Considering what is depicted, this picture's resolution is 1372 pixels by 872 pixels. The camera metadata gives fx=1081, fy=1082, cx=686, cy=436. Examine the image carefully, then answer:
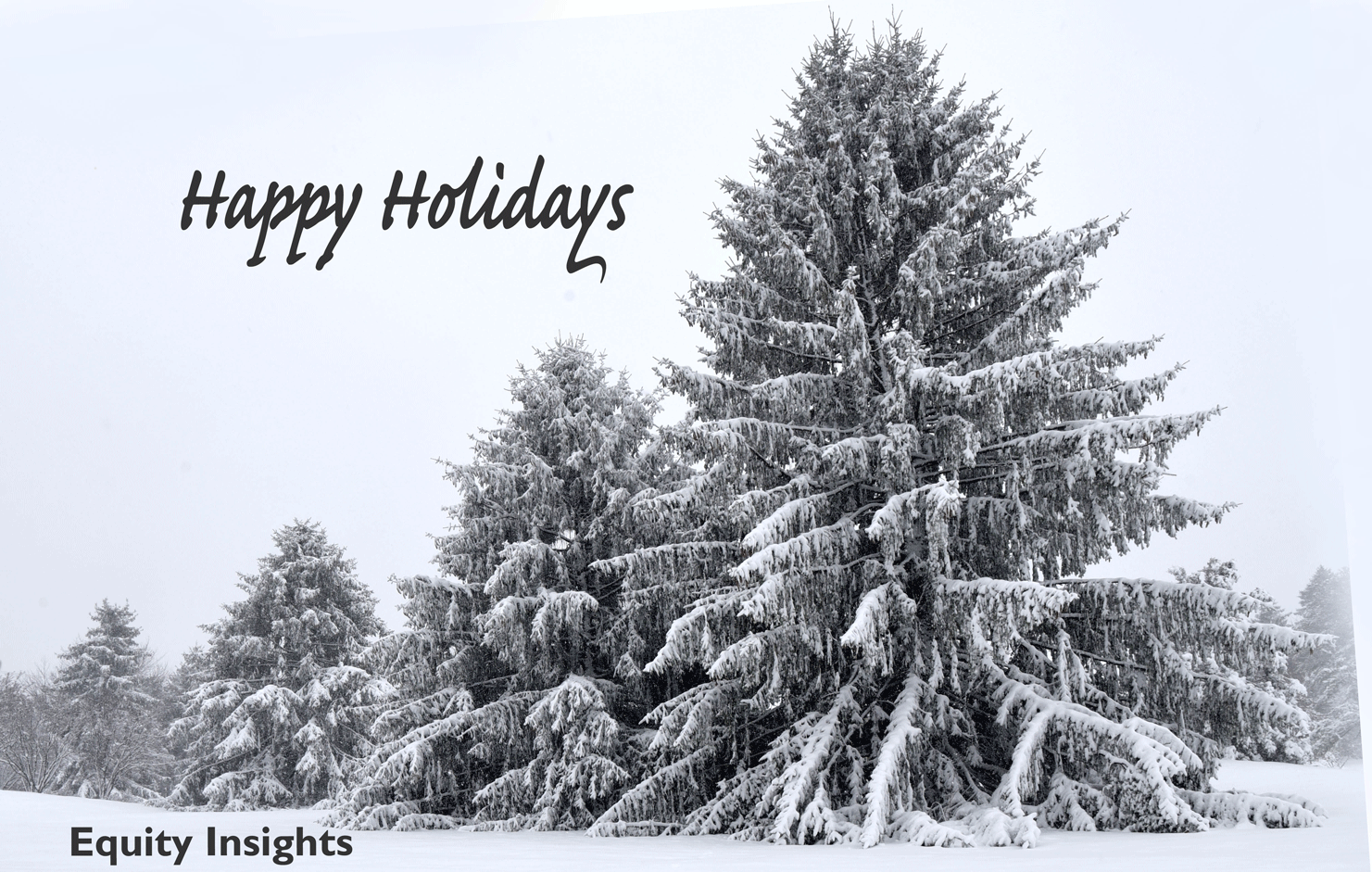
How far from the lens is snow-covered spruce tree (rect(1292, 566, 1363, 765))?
27812mm

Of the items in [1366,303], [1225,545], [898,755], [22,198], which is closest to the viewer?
[898,755]


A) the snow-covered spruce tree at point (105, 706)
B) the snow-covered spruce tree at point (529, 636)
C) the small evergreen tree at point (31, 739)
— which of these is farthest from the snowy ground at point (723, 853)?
the small evergreen tree at point (31, 739)

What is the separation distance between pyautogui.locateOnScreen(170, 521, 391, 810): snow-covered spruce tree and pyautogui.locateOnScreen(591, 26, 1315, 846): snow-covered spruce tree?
45.7 ft

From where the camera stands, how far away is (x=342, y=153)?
33375 millimetres

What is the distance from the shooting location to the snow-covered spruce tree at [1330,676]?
27812mm

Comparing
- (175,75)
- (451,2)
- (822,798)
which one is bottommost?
(822,798)

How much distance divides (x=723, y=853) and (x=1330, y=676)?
96.3 feet

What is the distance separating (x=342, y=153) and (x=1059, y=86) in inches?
853

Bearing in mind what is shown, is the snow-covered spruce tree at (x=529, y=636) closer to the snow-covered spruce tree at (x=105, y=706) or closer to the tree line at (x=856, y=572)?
the tree line at (x=856, y=572)

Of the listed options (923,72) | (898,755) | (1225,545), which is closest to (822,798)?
(898,755)

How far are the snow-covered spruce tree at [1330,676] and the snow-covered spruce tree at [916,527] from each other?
19.8 metres

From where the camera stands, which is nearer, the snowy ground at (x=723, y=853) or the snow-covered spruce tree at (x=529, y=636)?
the snowy ground at (x=723, y=853)

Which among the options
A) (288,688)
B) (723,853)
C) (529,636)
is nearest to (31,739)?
(288,688)

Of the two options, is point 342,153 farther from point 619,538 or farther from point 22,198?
point 619,538
